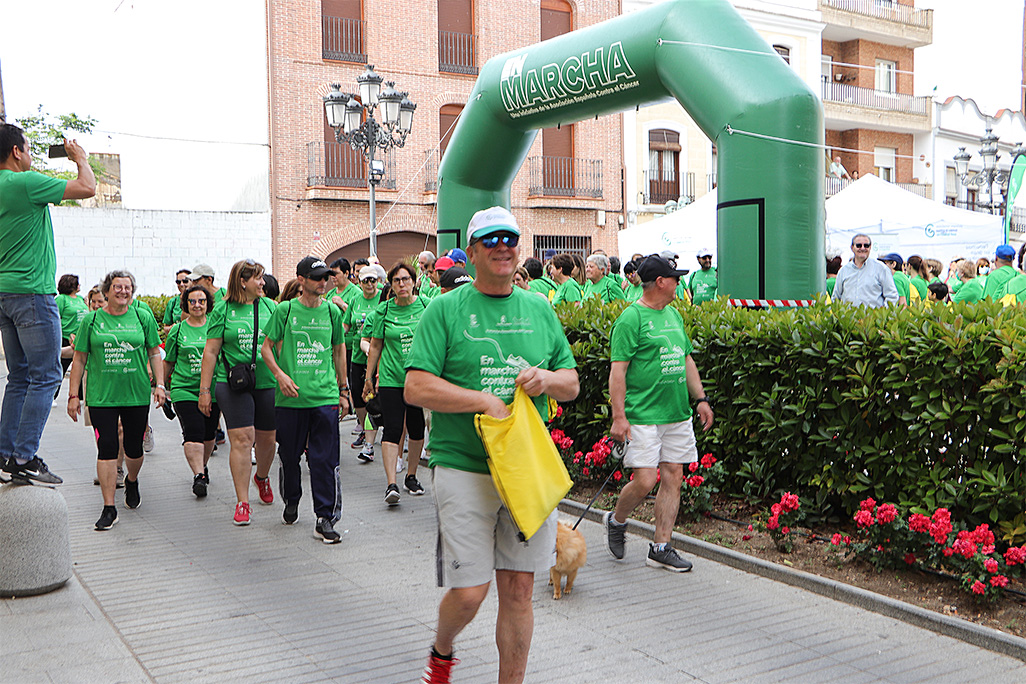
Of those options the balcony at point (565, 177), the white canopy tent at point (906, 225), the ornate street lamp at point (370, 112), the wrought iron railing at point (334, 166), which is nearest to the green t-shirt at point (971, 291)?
the white canopy tent at point (906, 225)

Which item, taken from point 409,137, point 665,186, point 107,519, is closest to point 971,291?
point 107,519

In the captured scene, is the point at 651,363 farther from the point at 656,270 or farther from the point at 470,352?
the point at 470,352

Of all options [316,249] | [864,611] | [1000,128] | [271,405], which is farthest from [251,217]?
[1000,128]

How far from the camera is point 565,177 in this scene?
2939 cm

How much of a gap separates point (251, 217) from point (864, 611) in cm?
2324

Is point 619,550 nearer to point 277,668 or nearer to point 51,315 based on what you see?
point 277,668

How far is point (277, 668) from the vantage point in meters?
4.54

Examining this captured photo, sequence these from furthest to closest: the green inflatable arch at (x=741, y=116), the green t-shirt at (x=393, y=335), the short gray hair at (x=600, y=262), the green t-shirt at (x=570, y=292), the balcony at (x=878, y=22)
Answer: the balcony at (x=878, y=22), the short gray hair at (x=600, y=262), the green t-shirt at (x=570, y=292), the green inflatable arch at (x=741, y=116), the green t-shirt at (x=393, y=335)

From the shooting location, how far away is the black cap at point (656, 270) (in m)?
5.85

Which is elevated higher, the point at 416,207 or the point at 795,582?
the point at 416,207

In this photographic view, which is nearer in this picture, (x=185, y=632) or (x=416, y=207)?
(x=185, y=632)

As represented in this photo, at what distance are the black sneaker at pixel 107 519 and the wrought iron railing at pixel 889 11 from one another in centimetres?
3028

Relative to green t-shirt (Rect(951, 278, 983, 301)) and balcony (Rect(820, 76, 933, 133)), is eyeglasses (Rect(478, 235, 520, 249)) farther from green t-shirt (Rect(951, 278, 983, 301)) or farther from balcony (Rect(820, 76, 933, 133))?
balcony (Rect(820, 76, 933, 133))

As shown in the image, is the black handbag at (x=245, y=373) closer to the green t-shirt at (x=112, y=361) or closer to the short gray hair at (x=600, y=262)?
the green t-shirt at (x=112, y=361)
